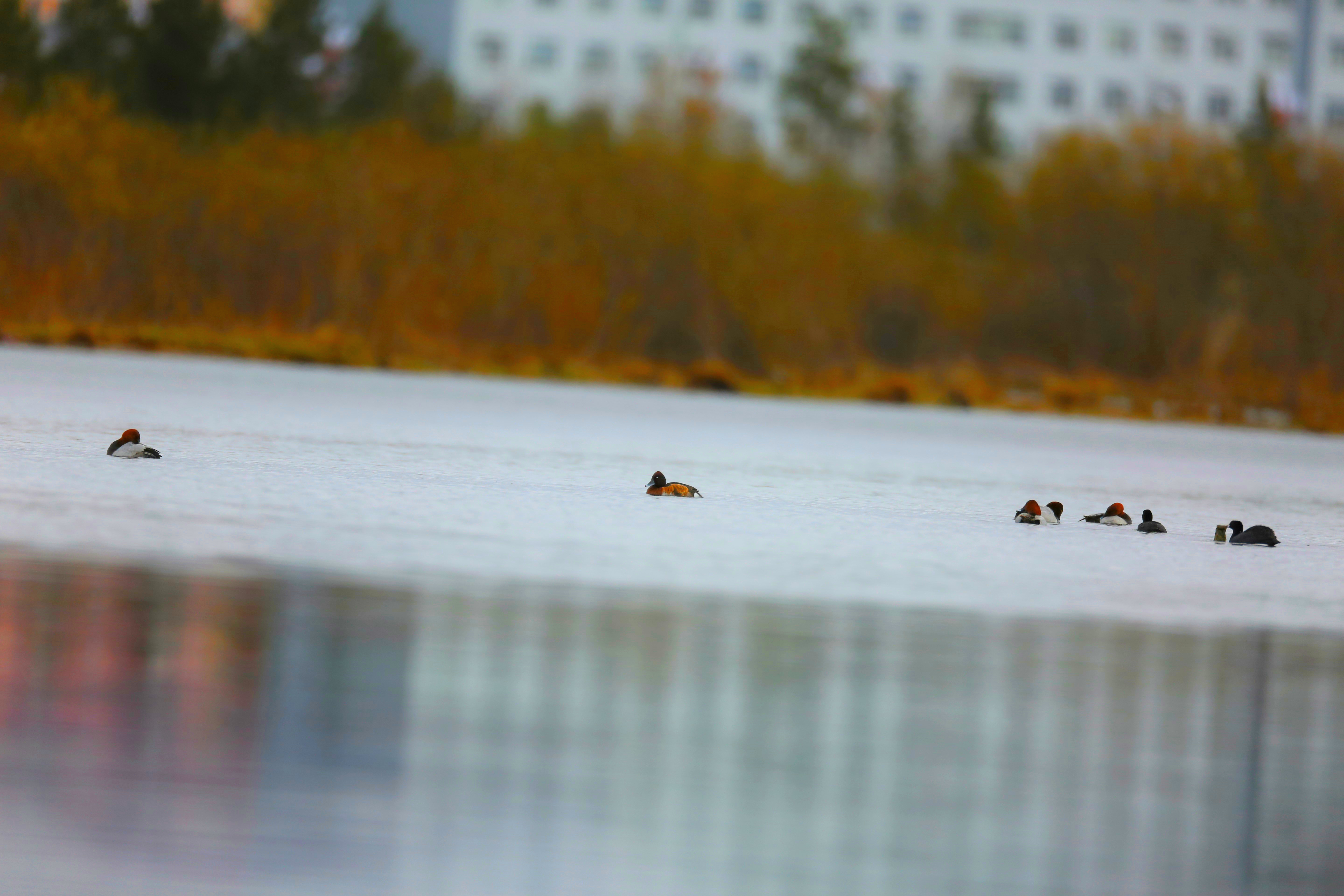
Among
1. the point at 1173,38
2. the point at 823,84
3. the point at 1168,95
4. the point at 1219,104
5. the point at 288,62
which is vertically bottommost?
the point at 288,62

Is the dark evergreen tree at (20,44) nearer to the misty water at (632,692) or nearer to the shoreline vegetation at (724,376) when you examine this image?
the shoreline vegetation at (724,376)

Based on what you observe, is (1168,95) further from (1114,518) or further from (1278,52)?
(1114,518)

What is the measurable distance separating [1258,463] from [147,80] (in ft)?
104

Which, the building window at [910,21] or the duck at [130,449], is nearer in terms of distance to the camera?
the duck at [130,449]

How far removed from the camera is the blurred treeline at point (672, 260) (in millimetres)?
29156

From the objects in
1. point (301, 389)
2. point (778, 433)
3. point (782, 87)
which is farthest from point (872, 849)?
point (782, 87)

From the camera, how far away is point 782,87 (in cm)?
7519

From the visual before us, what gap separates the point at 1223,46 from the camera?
288 feet

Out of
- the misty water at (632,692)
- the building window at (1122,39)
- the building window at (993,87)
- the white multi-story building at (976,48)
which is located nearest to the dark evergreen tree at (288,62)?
the white multi-story building at (976,48)

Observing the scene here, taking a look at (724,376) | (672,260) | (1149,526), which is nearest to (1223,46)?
(672,260)

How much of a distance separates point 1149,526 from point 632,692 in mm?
5701

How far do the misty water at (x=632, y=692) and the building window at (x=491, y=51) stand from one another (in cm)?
7201

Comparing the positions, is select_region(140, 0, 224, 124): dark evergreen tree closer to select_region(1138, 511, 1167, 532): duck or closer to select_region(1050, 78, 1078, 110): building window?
select_region(1138, 511, 1167, 532): duck

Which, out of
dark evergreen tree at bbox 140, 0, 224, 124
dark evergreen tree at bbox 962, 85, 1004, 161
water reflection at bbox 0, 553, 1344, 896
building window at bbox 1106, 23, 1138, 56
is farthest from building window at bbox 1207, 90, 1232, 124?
water reflection at bbox 0, 553, 1344, 896
